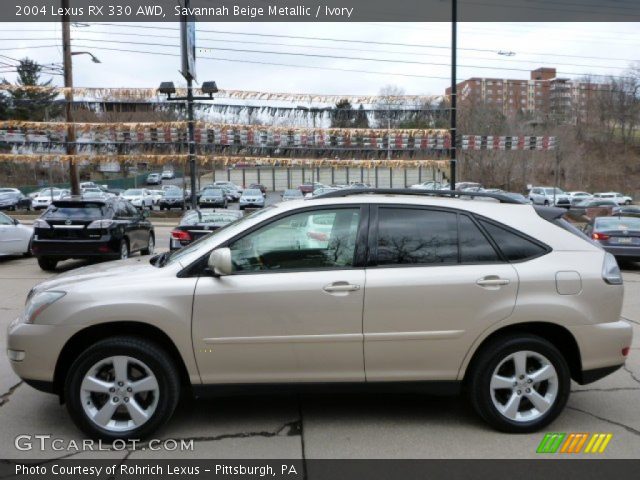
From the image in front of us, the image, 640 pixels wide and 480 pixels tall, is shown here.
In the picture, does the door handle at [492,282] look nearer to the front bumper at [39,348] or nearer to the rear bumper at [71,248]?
the front bumper at [39,348]

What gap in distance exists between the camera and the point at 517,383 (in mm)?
4070

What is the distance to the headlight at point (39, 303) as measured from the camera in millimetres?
3949

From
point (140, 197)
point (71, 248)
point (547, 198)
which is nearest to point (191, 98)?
point (71, 248)

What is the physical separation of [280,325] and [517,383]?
5.62 feet

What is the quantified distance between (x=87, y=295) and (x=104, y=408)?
768mm

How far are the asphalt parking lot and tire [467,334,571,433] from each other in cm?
13

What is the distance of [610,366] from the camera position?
4215 millimetres

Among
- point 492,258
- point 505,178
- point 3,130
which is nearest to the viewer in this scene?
point 492,258

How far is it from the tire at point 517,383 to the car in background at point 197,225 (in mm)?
7523

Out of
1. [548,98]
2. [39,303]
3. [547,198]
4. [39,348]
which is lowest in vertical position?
[547,198]

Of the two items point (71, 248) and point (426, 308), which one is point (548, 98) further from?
point (426, 308)

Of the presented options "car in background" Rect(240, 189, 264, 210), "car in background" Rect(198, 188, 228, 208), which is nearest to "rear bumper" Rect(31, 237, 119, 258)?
"car in background" Rect(198, 188, 228, 208)
